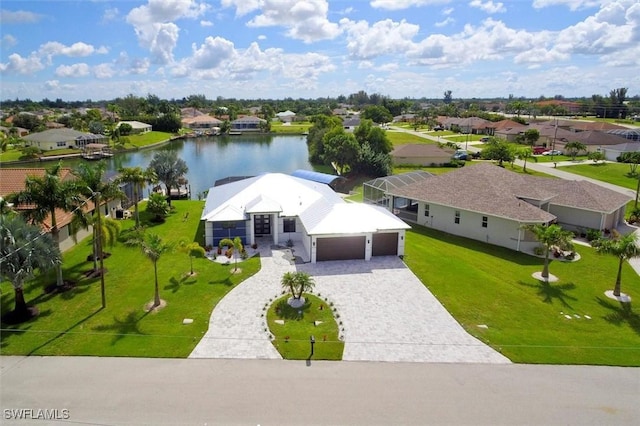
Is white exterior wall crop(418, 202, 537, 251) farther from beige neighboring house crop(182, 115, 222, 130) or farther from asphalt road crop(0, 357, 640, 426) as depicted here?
beige neighboring house crop(182, 115, 222, 130)

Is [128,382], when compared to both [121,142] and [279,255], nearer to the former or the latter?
[279,255]

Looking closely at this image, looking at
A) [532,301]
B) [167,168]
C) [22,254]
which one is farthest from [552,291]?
[167,168]

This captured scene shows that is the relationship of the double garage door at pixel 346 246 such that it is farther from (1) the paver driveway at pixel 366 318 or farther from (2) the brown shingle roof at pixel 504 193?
(2) the brown shingle roof at pixel 504 193

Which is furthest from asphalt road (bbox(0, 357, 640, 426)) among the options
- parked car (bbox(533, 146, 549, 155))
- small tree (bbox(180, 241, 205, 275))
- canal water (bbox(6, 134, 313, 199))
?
parked car (bbox(533, 146, 549, 155))

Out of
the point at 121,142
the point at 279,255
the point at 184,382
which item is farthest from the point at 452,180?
the point at 121,142

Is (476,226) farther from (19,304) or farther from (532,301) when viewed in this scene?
(19,304)

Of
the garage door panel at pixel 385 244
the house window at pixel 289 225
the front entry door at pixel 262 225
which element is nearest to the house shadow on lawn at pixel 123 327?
the front entry door at pixel 262 225
